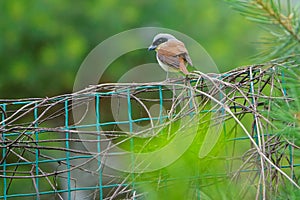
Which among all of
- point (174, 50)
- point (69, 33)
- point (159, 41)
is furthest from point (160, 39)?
point (69, 33)

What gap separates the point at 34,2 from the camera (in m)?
4.04

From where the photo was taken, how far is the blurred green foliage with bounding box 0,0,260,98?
389 centimetres

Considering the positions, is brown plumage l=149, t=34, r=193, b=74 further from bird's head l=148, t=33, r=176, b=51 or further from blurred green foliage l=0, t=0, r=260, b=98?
blurred green foliage l=0, t=0, r=260, b=98

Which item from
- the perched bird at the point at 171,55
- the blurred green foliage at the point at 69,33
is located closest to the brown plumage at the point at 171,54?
the perched bird at the point at 171,55

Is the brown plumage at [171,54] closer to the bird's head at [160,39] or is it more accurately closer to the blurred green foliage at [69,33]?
the bird's head at [160,39]

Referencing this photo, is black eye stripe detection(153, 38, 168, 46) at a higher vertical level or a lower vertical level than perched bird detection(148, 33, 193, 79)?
higher

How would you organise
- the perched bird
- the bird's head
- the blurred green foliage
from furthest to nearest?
1. the blurred green foliage
2. the bird's head
3. the perched bird

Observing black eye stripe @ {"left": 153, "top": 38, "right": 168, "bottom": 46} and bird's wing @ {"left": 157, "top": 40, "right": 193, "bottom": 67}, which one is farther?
black eye stripe @ {"left": 153, "top": 38, "right": 168, "bottom": 46}

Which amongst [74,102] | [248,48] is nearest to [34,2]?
[248,48]

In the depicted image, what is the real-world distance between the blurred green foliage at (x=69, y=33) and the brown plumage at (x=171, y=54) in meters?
1.33

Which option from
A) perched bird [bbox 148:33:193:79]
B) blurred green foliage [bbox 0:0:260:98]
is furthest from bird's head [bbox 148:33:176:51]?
blurred green foliage [bbox 0:0:260:98]

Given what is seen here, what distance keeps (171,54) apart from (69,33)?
1.74 metres

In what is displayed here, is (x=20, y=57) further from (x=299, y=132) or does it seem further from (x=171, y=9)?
(x=299, y=132)

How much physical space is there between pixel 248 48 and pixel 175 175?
347 centimetres
